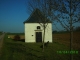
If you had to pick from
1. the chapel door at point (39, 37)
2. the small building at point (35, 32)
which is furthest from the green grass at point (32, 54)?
the small building at point (35, 32)

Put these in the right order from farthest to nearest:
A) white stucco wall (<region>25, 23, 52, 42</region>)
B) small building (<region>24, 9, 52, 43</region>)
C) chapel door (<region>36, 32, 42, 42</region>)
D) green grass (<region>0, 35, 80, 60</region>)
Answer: white stucco wall (<region>25, 23, 52, 42</region>)
small building (<region>24, 9, 52, 43</region>)
chapel door (<region>36, 32, 42, 42</region>)
green grass (<region>0, 35, 80, 60</region>)

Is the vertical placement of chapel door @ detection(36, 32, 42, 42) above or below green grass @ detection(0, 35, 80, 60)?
above

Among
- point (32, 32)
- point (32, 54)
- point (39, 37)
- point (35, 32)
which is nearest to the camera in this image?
point (32, 54)

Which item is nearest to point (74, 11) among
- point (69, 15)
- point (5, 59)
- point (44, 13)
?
point (69, 15)

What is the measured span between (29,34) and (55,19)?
26.9 m

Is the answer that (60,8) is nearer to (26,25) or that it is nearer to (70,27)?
(70,27)

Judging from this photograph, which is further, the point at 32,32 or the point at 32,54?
the point at 32,32

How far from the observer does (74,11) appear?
342 inches

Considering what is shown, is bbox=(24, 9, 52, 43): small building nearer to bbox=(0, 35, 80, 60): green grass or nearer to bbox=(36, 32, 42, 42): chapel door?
bbox=(36, 32, 42, 42): chapel door

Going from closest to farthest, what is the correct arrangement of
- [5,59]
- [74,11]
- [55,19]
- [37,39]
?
[74,11] → [55,19] → [5,59] → [37,39]

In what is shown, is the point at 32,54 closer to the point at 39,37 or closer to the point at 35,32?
the point at 39,37

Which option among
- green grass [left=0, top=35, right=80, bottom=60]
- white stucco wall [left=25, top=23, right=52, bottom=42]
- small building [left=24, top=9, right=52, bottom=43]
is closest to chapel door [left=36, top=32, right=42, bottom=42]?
small building [left=24, top=9, right=52, bottom=43]

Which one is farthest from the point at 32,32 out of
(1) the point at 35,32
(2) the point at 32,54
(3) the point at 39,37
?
(2) the point at 32,54

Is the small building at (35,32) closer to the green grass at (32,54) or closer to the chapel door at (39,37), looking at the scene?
the chapel door at (39,37)
